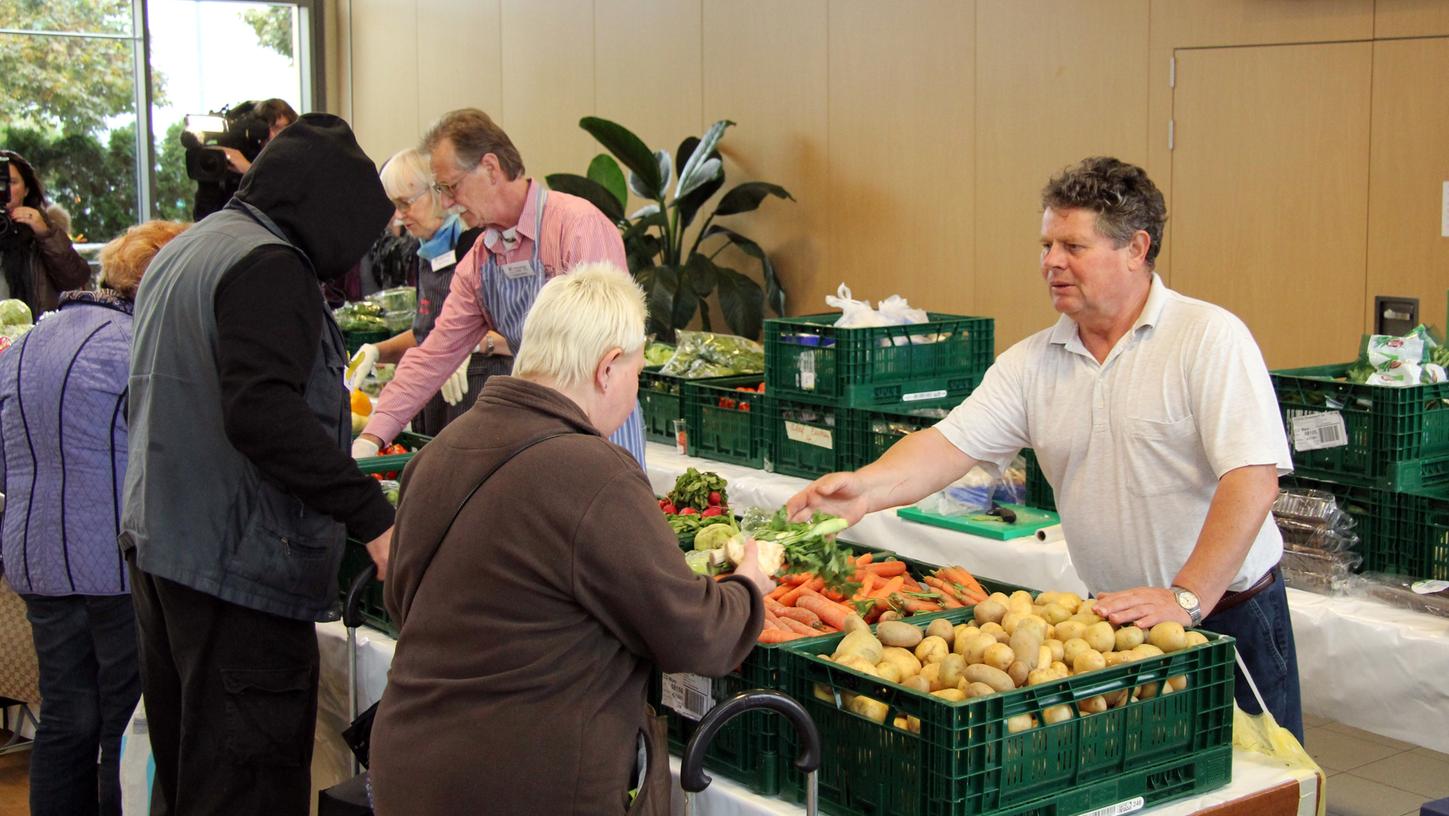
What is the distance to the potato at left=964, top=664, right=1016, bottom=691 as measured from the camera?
73.3 inches

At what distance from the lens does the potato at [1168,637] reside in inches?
78.4

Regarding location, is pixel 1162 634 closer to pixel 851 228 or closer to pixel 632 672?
pixel 632 672

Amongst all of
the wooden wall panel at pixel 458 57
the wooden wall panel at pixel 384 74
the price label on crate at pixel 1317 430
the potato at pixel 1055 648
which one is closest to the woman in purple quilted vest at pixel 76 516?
the potato at pixel 1055 648

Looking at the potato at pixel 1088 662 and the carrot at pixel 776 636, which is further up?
the potato at pixel 1088 662

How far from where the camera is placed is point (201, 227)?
8.05ft

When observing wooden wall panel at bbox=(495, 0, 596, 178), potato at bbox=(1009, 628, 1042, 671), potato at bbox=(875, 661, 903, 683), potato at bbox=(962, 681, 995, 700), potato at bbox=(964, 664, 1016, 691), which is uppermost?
wooden wall panel at bbox=(495, 0, 596, 178)

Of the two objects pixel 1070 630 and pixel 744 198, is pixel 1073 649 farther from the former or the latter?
pixel 744 198

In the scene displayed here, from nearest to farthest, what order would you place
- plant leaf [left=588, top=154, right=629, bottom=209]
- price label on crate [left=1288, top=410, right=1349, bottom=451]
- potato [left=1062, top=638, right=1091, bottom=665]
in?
potato [left=1062, top=638, right=1091, bottom=665] < price label on crate [left=1288, top=410, right=1349, bottom=451] < plant leaf [left=588, top=154, right=629, bottom=209]

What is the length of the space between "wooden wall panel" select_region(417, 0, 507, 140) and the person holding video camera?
3.98m

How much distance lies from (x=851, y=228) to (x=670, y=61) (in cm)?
177

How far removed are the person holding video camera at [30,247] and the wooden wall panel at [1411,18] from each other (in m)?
5.14

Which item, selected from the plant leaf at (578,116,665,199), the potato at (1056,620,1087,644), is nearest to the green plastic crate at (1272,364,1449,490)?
the potato at (1056,620,1087,644)

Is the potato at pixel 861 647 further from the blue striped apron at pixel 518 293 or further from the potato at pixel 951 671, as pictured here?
the blue striped apron at pixel 518 293

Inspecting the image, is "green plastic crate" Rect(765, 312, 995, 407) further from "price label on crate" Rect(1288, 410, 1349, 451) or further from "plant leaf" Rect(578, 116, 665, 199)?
"plant leaf" Rect(578, 116, 665, 199)
